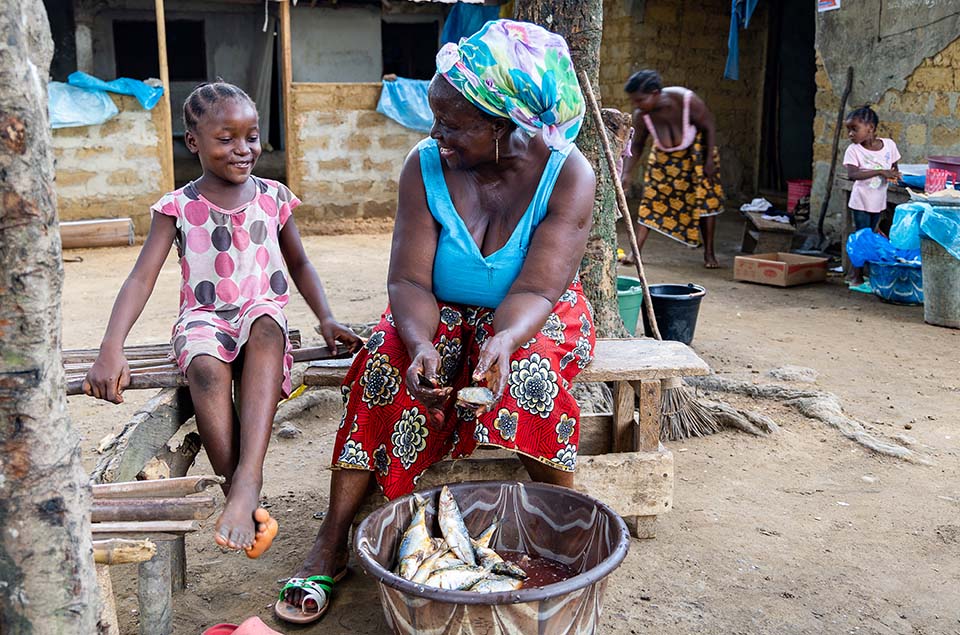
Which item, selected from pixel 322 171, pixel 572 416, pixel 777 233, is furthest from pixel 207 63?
pixel 572 416

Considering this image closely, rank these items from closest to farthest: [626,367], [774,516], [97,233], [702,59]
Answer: [626,367] → [774,516] → [97,233] → [702,59]

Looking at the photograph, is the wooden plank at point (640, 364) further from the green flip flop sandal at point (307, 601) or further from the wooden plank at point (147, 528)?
the wooden plank at point (147, 528)

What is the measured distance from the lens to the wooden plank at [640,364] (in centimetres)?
288

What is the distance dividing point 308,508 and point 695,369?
1485 millimetres

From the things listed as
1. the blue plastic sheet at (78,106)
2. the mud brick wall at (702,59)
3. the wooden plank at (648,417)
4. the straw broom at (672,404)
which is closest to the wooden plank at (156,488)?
the wooden plank at (648,417)

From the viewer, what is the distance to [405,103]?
10.0 meters

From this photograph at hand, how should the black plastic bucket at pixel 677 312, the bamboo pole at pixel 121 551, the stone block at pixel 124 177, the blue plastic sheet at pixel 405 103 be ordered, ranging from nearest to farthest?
the bamboo pole at pixel 121 551, the black plastic bucket at pixel 677 312, the stone block at pixel 124 177, the blue plastic sheet at pixel 405 103

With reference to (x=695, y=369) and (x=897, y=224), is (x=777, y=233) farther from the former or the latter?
(x=695, y=369)

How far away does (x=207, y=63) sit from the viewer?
1410 cm

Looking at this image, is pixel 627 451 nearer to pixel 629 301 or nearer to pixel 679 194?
pixel 629 301

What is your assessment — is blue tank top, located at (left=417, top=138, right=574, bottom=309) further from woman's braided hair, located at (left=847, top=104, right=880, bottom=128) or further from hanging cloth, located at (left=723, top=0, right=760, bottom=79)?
hanging cloth, located at (left=723, top=0, right=760, bottom=79)

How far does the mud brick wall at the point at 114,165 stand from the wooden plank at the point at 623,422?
752 centimetres

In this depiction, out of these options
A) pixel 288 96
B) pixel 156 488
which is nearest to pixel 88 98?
pixel 288 96

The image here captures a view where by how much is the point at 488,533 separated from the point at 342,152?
8059 millimetres
